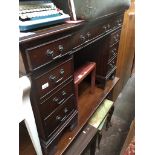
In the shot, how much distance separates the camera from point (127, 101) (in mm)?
2314

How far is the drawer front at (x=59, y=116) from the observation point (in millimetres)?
889

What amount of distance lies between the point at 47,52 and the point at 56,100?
29cm

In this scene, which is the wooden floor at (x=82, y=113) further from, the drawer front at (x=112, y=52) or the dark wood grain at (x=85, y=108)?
the drawer front at (x=112, y=52)

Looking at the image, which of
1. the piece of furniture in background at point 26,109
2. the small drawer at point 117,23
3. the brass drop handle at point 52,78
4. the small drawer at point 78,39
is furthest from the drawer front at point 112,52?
the piece of furniture in background at point 26,109

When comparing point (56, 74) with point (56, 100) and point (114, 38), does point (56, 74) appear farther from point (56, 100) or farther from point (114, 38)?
Answer: point (114, 38)

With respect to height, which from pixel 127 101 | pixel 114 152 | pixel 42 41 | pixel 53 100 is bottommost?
pixel 114 152

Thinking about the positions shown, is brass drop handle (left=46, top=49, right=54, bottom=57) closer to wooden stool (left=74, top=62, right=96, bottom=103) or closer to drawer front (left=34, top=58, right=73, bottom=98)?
drawer front (left=34, top=58, right=73, bottom=98)


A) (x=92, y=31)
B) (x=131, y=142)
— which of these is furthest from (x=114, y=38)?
(x=131, y=142)

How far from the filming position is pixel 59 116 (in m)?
0.96

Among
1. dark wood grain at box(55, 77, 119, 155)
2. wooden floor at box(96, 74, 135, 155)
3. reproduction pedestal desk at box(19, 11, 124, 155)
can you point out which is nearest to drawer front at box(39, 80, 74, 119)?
reproduction pedestal desk at box(19, 11, 124, 155)

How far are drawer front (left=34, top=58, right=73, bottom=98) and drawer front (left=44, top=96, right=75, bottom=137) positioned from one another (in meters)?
0.17
